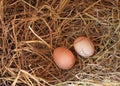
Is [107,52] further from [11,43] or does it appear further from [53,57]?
[11,43]

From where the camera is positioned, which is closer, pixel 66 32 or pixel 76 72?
pixel 76 72

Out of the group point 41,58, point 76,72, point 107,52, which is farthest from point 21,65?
point 107,52

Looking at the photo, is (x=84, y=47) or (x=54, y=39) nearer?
(x=84, y=47)

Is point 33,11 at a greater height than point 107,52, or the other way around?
point 33,11

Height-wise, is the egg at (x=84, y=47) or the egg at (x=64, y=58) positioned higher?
the egg at (x=84, y=47)
